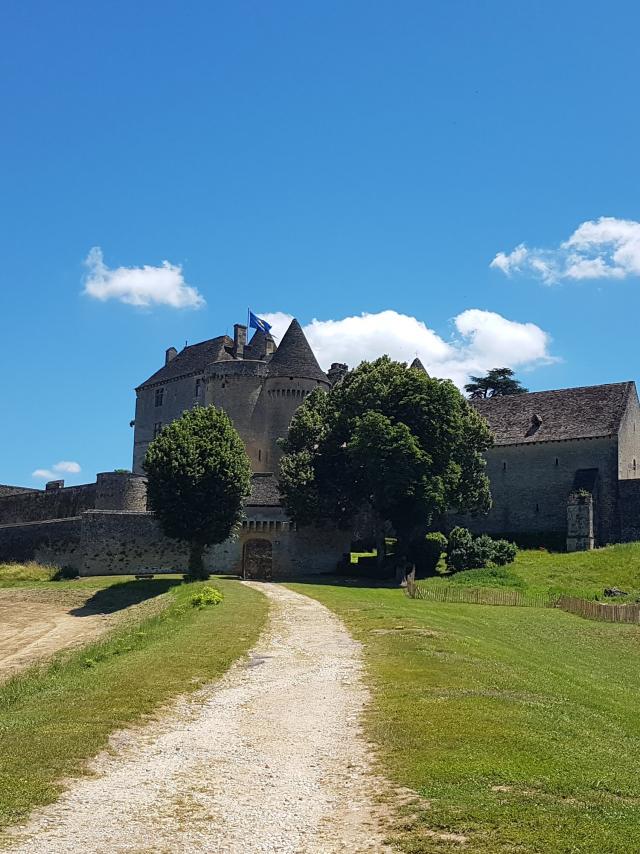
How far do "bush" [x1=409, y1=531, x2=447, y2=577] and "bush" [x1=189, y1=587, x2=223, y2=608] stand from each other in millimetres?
19151

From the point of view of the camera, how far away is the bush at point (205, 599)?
36253 mm

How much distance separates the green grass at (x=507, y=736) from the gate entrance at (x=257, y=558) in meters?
29.5

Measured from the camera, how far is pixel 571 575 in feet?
165

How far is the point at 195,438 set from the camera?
5091 cm

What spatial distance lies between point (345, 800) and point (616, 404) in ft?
190

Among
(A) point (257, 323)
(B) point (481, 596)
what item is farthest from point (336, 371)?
(B) point (481, 596)

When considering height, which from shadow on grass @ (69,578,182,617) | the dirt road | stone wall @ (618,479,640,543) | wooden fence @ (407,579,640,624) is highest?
stone wall @ (618,479,640,543)

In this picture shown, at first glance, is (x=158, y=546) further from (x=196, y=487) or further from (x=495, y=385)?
(x=495, y=385)

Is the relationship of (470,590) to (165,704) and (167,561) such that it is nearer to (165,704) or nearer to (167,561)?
(167,561)

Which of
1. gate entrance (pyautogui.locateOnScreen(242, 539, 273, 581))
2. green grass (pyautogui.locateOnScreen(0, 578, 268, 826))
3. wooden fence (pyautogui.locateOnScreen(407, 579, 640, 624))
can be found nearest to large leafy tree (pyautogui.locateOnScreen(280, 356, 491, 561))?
gate entrance (pyautogui.locateOnScreen(242, 539, 273, 581))

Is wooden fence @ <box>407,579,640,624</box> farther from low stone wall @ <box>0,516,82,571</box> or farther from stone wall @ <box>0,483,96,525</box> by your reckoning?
stone wall @ <box>0,483,96,525</box>

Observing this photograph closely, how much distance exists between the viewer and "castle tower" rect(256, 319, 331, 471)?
71000 mm

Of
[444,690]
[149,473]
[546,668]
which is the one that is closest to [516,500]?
[149,473]

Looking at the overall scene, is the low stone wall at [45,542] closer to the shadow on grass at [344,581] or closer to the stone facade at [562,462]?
the shadow on grass at [344,581]
